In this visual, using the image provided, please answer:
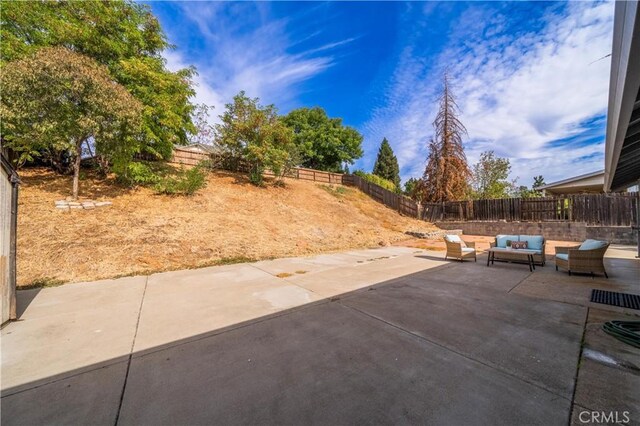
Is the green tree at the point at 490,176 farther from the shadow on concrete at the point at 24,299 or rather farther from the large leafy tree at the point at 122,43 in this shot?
the shadow on concrete at the point at 24,299

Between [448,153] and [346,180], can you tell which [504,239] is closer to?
[448,153]

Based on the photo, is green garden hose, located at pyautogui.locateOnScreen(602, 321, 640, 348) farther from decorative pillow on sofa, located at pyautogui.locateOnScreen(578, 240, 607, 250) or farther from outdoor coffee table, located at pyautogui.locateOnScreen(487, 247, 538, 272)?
outdoor coffee table, located at pyautogui.locateOnScreen(487, 247, 538, 272)

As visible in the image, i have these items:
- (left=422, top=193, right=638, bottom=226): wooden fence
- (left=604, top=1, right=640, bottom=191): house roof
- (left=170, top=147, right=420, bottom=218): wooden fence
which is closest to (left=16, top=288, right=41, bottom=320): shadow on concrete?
(left=604, top=1, right=640, bottom=191): house roof

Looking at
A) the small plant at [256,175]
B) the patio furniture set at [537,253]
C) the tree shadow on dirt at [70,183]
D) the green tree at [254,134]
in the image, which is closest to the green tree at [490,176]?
the patio furniture set at [537,253]

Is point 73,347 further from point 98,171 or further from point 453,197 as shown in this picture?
point 453,197

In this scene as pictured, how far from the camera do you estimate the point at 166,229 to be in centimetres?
810

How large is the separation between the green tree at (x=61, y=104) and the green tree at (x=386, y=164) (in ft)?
110

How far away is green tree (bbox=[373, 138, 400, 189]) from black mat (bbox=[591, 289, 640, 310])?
34198mm

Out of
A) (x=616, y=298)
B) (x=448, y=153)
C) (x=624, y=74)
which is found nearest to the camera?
(x=624, y=74)

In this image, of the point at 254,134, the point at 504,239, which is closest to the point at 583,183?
the point at 504,239

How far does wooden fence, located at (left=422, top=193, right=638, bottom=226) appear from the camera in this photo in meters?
11.0

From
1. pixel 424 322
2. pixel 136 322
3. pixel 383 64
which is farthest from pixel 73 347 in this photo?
pixel 383 64

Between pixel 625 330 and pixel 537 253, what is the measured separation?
4190 millimetres

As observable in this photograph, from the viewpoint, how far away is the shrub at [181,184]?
10711 mm
